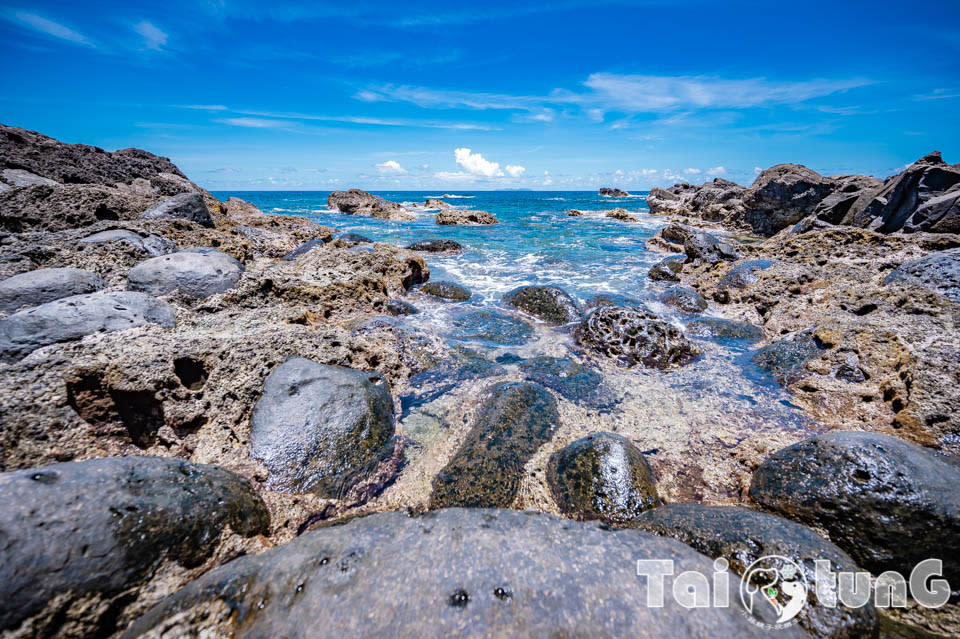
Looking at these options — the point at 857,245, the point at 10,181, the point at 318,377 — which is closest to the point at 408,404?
the point at 318,377

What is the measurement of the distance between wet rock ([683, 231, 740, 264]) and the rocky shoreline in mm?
5215

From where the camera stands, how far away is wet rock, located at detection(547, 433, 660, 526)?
10.7 ft

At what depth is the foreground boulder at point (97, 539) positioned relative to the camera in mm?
1632

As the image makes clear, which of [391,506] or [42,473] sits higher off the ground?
[42,473]

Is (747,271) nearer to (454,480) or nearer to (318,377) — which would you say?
(454,480)

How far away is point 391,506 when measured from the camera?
335cm

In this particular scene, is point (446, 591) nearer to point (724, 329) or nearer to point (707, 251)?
point (724, 329)

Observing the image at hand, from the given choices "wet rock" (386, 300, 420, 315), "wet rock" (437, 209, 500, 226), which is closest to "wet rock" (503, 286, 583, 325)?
"wet rock" (386, 300, 420, 315)

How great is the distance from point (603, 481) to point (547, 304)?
5.80 meters

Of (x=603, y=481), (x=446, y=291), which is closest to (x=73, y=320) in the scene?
(x=603, y=481)

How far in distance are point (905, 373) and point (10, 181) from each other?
22.1 metres

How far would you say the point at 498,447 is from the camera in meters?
4.03

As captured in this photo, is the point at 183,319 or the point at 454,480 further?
the point at 183,319

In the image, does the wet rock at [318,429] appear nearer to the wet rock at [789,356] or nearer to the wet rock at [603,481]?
the wet rock at [603,481]
